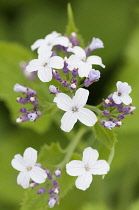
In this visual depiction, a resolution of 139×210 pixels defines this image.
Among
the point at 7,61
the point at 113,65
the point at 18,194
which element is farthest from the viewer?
the point at 113,65

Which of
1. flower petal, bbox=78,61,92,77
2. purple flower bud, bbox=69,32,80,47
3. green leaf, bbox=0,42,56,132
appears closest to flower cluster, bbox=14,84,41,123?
flower petal, bbox=78,61,92,77

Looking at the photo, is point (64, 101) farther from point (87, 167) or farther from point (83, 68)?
point (87, 167)

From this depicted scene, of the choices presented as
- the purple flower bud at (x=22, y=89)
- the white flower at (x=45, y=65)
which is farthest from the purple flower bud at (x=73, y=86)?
the purple flower bud at (x=22, y=89)

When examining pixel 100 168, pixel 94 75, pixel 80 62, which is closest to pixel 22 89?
pixel 80 62

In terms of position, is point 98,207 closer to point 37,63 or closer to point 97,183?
point 97,183

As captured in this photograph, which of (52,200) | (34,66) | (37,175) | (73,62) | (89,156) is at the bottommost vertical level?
(52,200)

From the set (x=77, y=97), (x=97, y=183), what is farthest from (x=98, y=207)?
(x=77, y=97)
